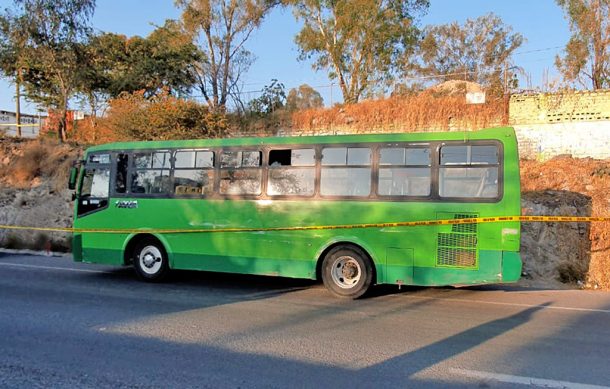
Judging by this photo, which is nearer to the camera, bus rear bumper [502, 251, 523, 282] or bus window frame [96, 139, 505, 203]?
bus rear bumper [502, 251, 523, 282]

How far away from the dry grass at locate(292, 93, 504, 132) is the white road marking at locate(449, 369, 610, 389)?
15375 millimetres

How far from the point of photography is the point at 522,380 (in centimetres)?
454

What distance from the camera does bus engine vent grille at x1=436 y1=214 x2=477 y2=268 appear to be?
7609 mm

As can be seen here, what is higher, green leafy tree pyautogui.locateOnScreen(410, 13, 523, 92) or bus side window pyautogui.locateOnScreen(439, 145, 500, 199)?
green leafy tree pyautogui.locateOnScreen(410, 13, 523, 92)

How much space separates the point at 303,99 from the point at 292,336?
20565 millimetres

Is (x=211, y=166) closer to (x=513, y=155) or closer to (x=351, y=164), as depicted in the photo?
(x=351, y=164)

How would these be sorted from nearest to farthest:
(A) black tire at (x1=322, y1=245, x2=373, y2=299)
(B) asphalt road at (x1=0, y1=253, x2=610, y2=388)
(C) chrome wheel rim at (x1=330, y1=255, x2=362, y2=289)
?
(B) asphalt road at (x1=0, y1=253, x2=610, y2=388), (A) black tire at (x1=322, y1=245, x2=373, y2=299), (C) chrome wheel rim at (x1=330, y1=255, x2=362, y2=289)

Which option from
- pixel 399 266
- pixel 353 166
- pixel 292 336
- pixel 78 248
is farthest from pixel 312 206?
pixel 78 248

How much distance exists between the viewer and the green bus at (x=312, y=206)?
Answer: 7.64 m

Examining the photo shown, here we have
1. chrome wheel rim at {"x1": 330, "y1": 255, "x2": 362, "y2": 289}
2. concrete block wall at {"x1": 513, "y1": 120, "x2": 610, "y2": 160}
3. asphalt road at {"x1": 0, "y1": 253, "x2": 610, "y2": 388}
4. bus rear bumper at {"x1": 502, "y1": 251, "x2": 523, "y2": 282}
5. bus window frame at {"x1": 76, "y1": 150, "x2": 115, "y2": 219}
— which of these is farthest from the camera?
concrete block wall at {"x1": 513, "y1": 120, "x2": 610, "y2": 160}

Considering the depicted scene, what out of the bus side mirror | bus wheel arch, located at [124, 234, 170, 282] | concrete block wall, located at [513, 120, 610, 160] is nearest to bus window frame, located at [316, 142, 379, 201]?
bus wheel arch, located at [124, 234, 170, 282]

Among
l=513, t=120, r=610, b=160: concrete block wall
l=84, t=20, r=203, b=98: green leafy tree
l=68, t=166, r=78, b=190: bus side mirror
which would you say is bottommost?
l=68, t=166, r=78, b=190: bus side mirror

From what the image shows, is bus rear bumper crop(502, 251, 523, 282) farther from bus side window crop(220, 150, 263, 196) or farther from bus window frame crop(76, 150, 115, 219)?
bus window frame crop(76, 150, 115, 219)

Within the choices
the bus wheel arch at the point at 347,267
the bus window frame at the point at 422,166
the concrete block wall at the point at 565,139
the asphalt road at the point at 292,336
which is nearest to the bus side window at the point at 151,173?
the asphalt road at the point at 292,336
